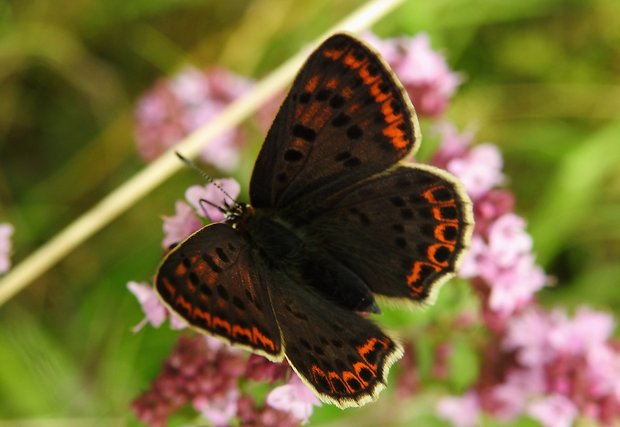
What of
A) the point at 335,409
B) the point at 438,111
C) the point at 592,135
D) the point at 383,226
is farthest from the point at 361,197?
the point at 592,135

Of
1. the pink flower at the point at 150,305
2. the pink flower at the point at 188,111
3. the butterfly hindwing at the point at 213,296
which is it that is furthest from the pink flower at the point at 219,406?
the pink flower at the point at 188,111

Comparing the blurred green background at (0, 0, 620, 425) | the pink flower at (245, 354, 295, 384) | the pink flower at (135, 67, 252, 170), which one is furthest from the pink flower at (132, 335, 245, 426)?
the pink flower at (135, 67, 252, 170)

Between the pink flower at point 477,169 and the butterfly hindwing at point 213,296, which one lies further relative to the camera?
the pink flower at point 477,169

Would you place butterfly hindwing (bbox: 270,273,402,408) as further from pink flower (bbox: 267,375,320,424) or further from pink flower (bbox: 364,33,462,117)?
pink flower (bbox: 364,33,462,117)

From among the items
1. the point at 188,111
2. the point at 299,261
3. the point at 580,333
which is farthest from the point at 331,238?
the point at 188,111

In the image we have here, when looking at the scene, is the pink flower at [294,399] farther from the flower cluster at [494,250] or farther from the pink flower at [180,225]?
the flower cluster at [494,250]
